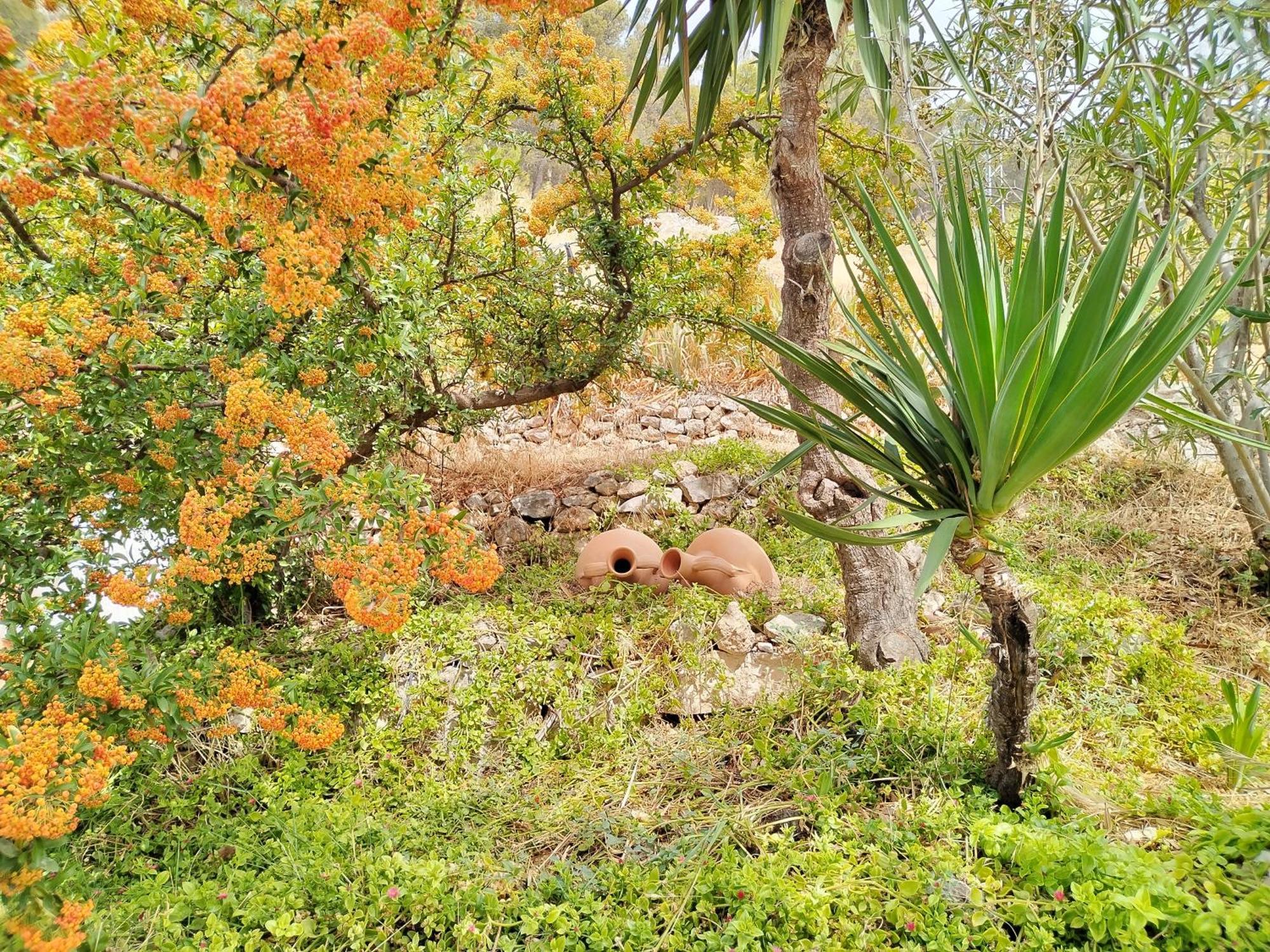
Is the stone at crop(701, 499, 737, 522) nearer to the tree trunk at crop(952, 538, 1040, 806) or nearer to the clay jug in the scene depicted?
the clay jug

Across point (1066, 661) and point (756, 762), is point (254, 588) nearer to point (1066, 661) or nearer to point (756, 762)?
point (756, 762)

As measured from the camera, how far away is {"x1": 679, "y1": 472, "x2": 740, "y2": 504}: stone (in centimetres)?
459

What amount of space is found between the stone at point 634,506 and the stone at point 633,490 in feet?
0.24

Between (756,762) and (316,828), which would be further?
(756,762)

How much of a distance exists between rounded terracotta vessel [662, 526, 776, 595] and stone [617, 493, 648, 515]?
2.77ft

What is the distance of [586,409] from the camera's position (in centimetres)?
485

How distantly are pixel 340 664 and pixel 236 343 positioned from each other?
140 cm

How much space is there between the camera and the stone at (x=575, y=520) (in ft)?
14.6

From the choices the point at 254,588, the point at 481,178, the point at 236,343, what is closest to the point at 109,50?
the point at 236,343

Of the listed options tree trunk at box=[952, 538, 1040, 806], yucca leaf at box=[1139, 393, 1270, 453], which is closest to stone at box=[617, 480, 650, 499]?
tree trunk at box=[952, 538, 1040, 806]

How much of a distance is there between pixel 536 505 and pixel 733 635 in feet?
6.37

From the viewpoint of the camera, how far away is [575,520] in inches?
176

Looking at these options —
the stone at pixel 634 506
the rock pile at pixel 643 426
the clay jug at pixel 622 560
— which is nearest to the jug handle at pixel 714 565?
the clay jug at pixel 622 560

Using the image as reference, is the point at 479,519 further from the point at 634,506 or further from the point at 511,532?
the point at 634,506
